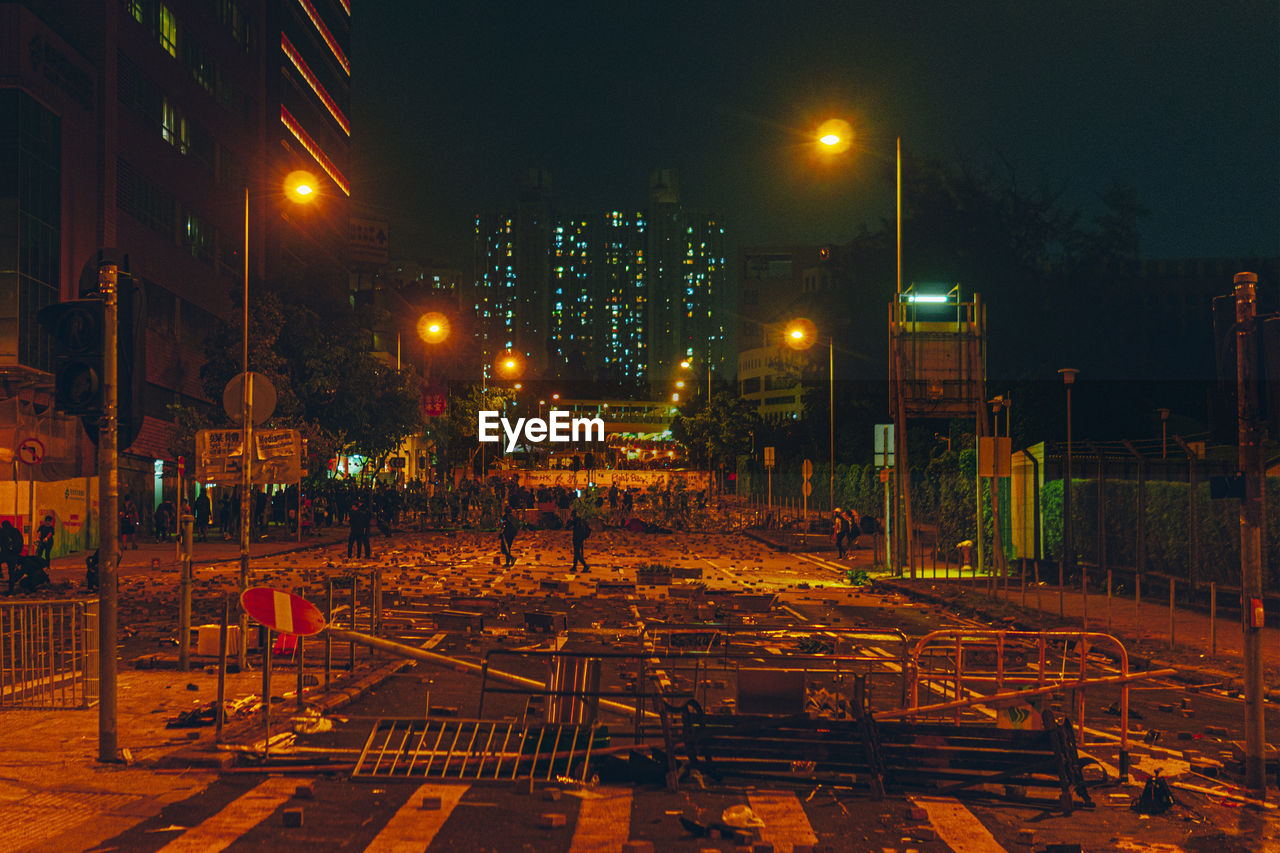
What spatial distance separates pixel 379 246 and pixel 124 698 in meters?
112

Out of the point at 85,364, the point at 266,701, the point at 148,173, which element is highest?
the point at 148,173

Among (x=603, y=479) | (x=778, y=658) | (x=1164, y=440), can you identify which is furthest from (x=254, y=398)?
(x=603, y=479)

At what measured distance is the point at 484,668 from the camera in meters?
9.84

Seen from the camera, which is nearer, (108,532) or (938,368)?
(108,532)

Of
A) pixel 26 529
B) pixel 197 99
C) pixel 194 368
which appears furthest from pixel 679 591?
pixel 197 99

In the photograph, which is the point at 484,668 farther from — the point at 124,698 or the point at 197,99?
the point at 197,99

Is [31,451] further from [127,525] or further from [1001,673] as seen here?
[1001,673]

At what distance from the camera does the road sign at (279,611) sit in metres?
9.82

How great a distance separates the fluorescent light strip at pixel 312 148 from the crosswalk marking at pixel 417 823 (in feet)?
249

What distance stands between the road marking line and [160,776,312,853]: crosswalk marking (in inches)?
167

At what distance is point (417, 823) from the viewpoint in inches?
299

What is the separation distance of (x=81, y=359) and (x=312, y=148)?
288 feet

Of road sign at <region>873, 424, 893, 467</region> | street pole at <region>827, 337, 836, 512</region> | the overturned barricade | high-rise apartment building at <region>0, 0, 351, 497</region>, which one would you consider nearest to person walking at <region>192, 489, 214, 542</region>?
high-rise apartment building at <region>0, 0, 351, 497</region>

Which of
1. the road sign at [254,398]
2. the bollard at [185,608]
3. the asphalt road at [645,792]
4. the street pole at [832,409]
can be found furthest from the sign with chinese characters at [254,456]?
the street pole at [832,409]
